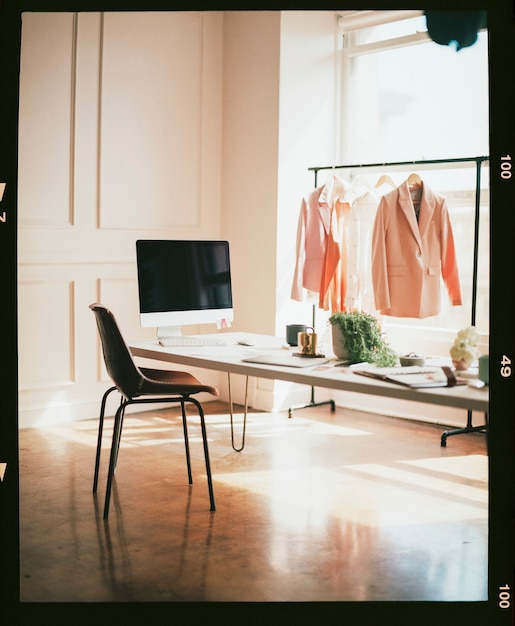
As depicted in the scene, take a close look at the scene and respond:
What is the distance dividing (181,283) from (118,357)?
55cm

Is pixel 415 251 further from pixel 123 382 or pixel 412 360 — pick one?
pixel 123 382

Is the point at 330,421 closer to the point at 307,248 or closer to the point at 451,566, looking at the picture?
the point at 307,248

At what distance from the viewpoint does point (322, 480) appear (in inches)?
144

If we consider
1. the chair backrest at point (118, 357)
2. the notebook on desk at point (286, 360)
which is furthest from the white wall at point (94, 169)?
the notebook on desk at point (286, 360)

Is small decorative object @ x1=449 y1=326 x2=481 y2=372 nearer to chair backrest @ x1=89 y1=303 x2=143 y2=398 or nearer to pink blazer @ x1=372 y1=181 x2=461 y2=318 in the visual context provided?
chair backrest @ x1=89 y1=303 x2=143 y2=398

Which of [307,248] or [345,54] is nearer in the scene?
[307,248]

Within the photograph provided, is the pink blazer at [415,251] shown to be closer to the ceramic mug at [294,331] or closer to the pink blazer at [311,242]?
the pink blazer at [311,242]

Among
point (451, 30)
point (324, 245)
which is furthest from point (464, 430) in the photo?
point (451, 30)

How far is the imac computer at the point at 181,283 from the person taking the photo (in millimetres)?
3387

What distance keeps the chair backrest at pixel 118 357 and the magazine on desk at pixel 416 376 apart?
91 centimetres

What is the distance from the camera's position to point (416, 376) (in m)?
2.43

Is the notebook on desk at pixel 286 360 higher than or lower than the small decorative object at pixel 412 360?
lower
